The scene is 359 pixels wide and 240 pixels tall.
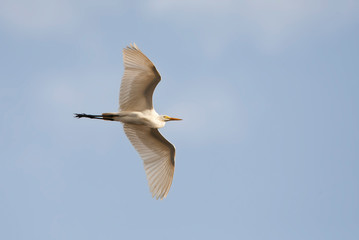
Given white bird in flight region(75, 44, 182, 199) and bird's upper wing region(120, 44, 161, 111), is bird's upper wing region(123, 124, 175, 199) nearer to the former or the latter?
white bird in flight region(75, 44, 182, 199)

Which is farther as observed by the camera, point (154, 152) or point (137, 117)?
point (154, 152)

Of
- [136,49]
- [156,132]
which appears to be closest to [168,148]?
[156,132]

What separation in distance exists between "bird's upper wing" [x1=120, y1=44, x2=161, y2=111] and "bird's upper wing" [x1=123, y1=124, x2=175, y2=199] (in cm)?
84

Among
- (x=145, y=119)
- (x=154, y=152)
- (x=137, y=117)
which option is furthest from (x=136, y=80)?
(x=154, y=152)

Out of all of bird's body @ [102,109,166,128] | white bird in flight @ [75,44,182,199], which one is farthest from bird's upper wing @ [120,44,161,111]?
bird's body @ [102,109,166,128]

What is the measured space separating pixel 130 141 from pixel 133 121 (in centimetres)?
89

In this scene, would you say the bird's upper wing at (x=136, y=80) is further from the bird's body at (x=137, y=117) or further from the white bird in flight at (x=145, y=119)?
the bird's body at (x=137, y=117)

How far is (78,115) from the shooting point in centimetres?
1727

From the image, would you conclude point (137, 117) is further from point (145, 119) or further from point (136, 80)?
point (136, 80)

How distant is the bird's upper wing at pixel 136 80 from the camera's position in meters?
15.5

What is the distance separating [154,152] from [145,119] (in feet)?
4.11

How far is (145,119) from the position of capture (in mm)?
16453

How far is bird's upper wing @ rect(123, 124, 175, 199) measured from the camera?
55.2 feet

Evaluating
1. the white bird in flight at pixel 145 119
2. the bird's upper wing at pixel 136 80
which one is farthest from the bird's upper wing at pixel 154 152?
the bird's upper wing at pixel 136 80
